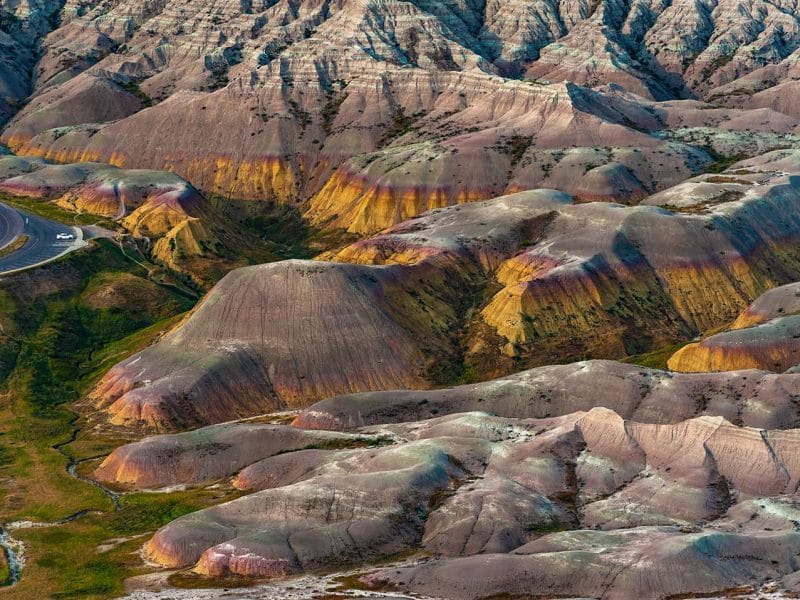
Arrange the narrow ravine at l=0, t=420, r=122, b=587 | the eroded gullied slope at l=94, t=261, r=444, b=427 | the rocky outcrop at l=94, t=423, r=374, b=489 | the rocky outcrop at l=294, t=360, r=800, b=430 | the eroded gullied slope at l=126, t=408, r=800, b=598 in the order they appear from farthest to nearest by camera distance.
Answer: the eroded gullied slope at l=94, t=261, r=444, b=427 → the rocky outcrop at l=294, t=360, r=800, b=430 → the rocky outcrop at l=94, t=423, r=374, b=489 → the narrow ravine at l=0, t=420, r=122, b=587 → the eroded gullied slope at l=126, t=408, r=800, b=598

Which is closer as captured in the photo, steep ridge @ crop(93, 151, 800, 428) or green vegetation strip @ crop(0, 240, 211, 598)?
green vegetation strip @ crop(0, 240, 211, 598)

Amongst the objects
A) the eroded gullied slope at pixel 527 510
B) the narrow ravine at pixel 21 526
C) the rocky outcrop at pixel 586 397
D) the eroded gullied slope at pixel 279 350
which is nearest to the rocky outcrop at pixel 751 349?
the rocky outcrop at pixel 586 397

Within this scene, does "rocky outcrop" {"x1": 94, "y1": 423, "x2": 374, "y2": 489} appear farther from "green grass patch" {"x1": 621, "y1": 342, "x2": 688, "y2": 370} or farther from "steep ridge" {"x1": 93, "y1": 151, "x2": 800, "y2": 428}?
"green grass patch" {"x1": 621, "y1": 342, "x2": 688, "y2": 370}

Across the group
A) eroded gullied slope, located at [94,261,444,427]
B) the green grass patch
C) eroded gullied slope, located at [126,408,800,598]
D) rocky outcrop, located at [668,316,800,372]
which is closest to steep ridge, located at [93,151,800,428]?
eroded gullied slope, located at [94,261,444,427]

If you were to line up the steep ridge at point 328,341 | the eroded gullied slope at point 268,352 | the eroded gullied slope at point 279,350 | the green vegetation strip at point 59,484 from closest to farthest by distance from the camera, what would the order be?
1. the green vegetation strip at point 59,484
2. the eroded gullied slope at point 268,352
3. the eroded gullied slope at point 279,350
4. the steep ridge at point 328,341

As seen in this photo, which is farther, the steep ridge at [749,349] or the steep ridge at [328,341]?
the steep ridge at [328,341]

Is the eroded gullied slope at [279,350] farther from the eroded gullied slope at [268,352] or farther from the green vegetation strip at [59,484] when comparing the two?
the green vegetation strip at [59,484]

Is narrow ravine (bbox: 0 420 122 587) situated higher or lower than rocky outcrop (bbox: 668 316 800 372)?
A: higher

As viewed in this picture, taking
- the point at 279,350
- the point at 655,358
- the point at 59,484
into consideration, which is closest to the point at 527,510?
the point at 59,484

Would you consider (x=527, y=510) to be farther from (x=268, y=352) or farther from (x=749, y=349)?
(x=268, y=352)
